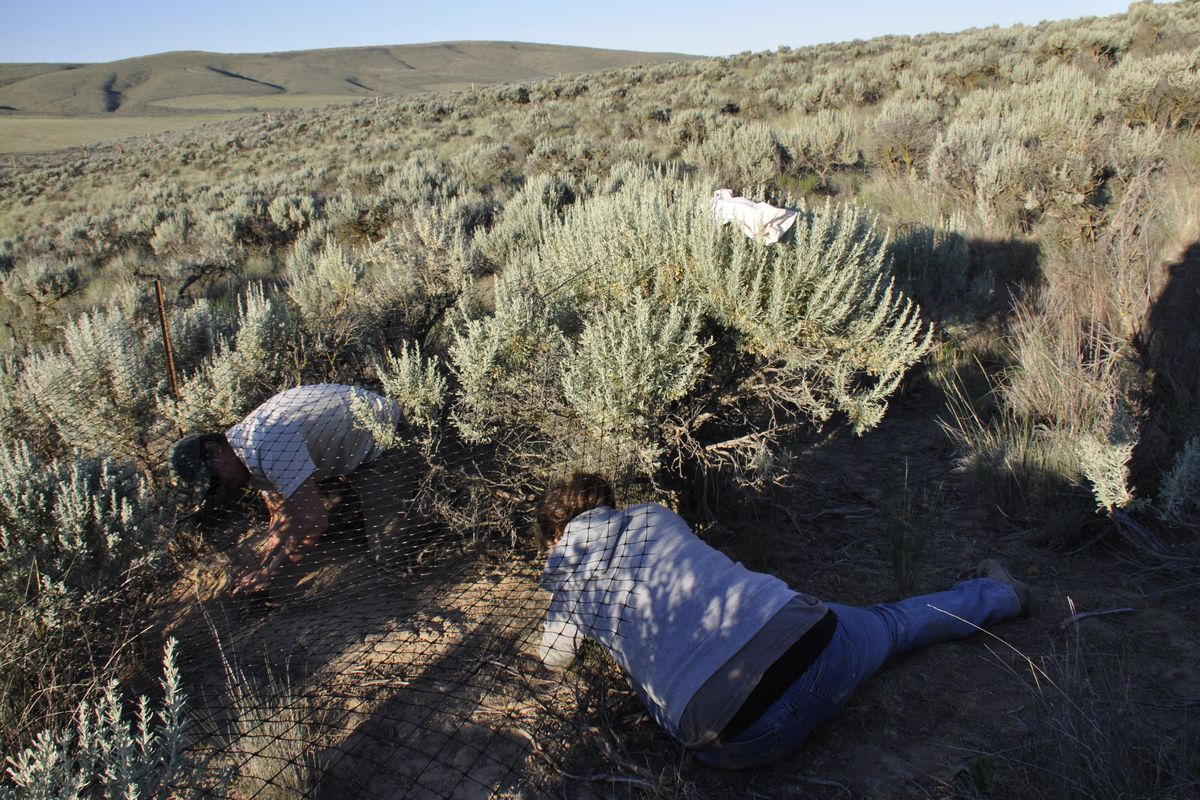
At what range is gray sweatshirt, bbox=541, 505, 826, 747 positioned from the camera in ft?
7.29

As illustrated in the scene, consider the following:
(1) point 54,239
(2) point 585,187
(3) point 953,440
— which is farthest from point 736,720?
(1) point 54,239

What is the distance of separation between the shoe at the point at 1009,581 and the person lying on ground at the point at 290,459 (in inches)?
115

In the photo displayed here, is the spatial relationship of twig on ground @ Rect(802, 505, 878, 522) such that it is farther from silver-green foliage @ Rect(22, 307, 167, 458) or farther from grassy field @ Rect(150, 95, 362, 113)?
grassy field @ Rect(150, 95, 362, 113)

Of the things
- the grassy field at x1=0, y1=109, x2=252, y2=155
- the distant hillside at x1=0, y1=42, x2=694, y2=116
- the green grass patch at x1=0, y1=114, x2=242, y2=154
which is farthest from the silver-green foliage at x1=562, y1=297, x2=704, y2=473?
the distant hillside at x1=0, y1=42, x2=694, y2=116

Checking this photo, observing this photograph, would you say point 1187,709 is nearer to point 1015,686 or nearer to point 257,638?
point 1015,686

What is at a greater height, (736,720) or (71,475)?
(71,475)

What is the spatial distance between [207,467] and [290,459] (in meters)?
0.37

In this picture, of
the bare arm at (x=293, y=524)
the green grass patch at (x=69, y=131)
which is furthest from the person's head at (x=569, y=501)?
the green grass patch at (x=69, y=131)

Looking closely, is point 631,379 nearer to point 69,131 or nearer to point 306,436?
point 306,436

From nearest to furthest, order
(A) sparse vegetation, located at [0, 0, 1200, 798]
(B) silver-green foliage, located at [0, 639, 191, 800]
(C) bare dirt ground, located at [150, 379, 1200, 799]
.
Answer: (B) silver-green foliage, located at [0, 639, 191, 800] < (C) bare dirt ground, located at [150, 379, 1200, 799] < (A) sparse vegetation, located at [0, 0, 1200, 798]

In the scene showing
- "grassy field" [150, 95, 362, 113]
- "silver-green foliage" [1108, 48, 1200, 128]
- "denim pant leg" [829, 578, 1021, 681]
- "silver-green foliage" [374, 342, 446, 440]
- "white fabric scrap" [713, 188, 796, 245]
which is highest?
"grassy field" [150, 95, 362, 113]

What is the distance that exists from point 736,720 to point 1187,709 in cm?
147

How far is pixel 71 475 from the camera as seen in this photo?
3131mm

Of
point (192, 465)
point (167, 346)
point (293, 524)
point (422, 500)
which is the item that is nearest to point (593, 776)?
point (422, 500)
